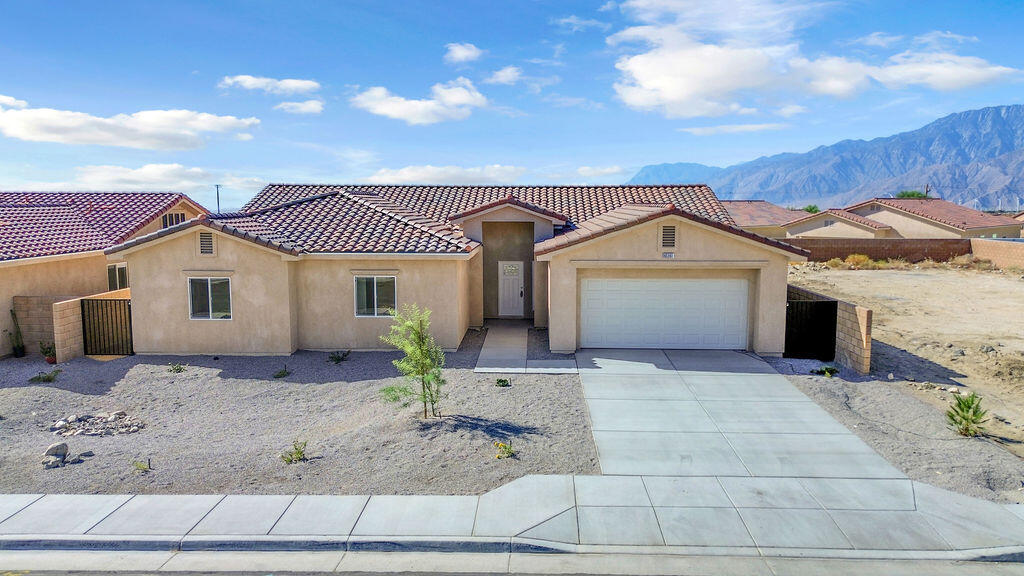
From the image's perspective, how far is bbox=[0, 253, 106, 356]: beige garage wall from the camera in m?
16.3

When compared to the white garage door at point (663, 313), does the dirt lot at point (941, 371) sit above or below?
below

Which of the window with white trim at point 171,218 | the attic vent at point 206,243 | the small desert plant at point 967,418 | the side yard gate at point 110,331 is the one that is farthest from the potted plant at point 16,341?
the small desert plant at point 967,418

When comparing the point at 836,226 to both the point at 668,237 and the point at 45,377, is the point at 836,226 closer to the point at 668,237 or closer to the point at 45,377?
the point at 668,237

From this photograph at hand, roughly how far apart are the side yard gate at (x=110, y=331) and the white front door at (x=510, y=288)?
34.1 feet

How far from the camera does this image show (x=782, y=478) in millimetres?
8875

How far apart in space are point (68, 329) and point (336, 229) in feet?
22.3

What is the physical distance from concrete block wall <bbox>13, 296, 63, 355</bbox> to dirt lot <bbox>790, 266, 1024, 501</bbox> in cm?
1815

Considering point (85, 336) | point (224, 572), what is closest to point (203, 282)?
point (85, 336)

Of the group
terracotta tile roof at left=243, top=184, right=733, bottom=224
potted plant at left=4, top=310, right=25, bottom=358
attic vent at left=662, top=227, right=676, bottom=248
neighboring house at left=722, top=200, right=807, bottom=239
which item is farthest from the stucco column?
neighboring house at left=722, top=200, right=807, bottom=239

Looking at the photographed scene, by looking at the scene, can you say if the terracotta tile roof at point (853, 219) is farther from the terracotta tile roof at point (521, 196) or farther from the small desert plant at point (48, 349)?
the small desert plant at point (48, 349)

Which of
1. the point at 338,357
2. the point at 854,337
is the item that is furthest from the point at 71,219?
the point at 854,337

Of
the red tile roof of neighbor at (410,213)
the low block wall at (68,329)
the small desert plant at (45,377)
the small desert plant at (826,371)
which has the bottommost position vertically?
the small desert plant at (826,371)

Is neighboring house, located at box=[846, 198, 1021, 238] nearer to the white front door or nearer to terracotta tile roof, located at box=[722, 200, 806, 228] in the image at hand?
terracotta tile roof, located at box=[722, 200, 806, 228]

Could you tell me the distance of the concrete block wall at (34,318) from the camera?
1633cm
